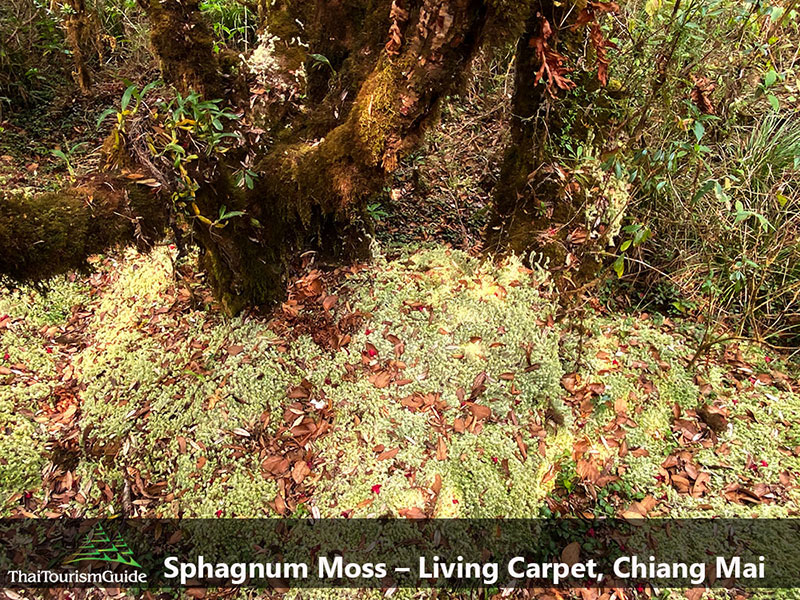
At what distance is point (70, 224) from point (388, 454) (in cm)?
193

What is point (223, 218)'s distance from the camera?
98.5 inches

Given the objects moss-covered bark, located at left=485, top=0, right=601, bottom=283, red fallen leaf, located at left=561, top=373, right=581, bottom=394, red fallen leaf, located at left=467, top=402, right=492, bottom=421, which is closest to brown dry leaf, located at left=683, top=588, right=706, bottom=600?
red fallen leaf, located at left=561, top=373, right=581, bottom=394

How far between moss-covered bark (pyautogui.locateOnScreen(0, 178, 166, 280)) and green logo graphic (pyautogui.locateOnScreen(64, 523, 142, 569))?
1.38 m

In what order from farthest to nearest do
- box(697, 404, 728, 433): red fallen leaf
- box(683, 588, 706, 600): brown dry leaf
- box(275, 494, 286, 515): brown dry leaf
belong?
box(697, 404, 728, 433): red fallen leaf, box(275, 494, 286, 515): brown dry leaf, box(683, 588, 706, 600): brown dry leaf

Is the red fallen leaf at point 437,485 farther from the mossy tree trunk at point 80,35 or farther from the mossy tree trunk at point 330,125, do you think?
the mossy tree trunk at point 80,35

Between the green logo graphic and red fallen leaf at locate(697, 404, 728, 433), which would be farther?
red fallen leaf at locate(697, 404, 728, 433)

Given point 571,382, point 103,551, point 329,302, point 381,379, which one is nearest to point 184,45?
point 329,302

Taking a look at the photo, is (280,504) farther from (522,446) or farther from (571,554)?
(571,554)

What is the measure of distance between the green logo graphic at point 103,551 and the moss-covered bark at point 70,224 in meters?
1.38

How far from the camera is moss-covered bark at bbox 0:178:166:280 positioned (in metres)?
2.02

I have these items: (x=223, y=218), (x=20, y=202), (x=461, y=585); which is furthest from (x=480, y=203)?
(x=20, y=202)

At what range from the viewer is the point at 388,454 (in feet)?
8.64

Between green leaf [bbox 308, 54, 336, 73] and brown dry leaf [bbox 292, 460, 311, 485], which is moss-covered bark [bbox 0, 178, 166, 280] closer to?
green leaf [bbox 308, 54, 336, 73]

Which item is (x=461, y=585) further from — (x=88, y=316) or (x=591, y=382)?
(x=88, y=316)
